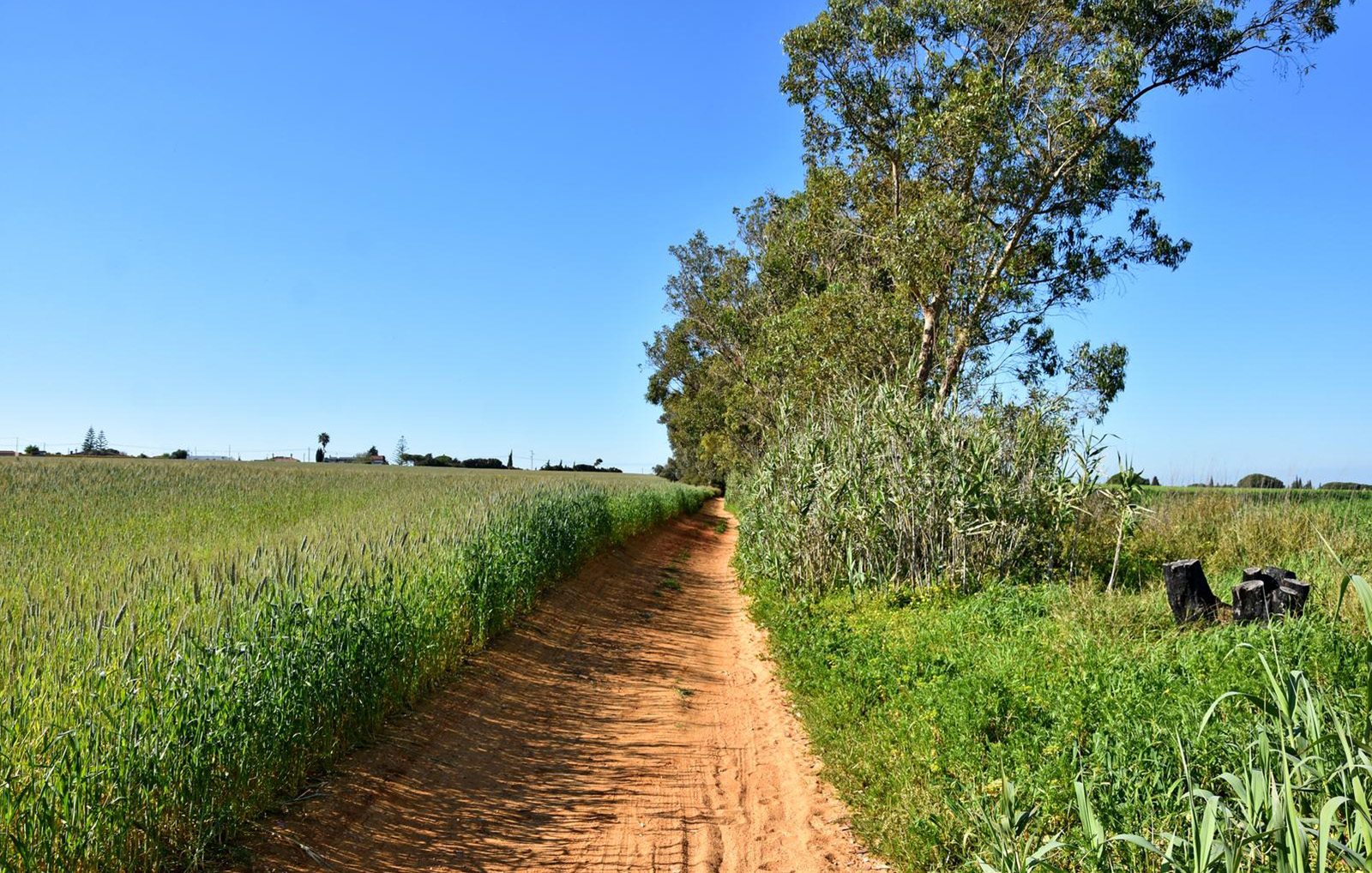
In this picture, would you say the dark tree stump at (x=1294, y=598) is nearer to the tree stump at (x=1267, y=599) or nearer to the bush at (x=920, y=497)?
the tree stump at (x=1267, y=599)

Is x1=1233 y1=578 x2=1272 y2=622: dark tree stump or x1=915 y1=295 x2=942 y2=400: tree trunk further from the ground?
x1=915 y1=295 x2=942 y2=400: tree trunk

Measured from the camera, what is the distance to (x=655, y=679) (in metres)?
9.16

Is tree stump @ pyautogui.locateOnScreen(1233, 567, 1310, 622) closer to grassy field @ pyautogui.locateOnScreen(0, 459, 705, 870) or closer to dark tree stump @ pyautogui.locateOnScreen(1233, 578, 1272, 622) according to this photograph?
dark tree stump @ pyautogui.locateOnScreen(1233, 578, 1272, 622)

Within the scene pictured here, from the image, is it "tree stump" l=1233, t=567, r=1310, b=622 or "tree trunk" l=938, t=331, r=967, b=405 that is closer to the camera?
"tree stump" l=1233, t=567, r=1310, b=622

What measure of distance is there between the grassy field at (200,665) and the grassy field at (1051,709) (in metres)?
3.70

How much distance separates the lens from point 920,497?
10.5 m

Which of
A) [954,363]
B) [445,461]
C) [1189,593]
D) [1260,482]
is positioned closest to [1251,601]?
[1189,593]

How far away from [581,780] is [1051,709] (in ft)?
11.4

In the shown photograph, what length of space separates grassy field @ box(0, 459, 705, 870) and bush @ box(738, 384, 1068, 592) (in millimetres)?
4576

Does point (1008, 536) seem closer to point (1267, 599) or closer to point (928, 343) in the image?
point (1267, 599)

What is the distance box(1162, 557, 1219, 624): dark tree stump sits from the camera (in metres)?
7.25

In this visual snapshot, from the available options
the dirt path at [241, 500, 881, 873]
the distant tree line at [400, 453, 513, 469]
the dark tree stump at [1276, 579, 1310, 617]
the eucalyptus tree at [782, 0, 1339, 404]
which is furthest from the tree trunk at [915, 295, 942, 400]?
the distant tree line at [400, 453, 513, 469]

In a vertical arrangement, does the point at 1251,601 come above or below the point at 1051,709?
above

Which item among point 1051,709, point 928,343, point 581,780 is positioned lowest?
point 581,780
